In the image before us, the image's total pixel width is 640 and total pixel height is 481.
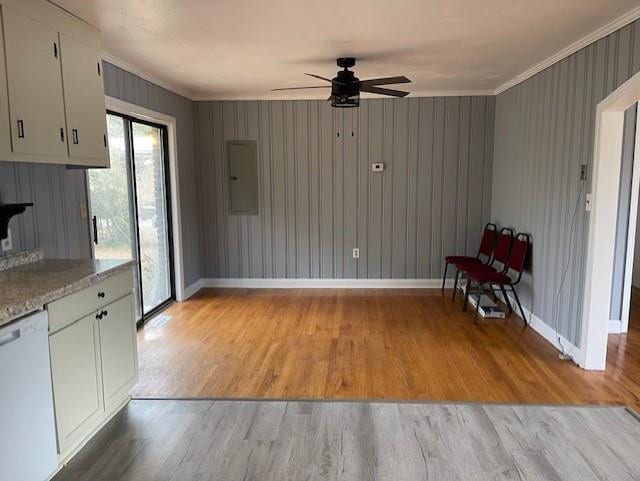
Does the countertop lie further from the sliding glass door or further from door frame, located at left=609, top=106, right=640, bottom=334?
door frame, located at left=609, top=106, right=640, bottom=334

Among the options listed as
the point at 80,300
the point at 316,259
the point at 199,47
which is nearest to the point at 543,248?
the point at 316,259

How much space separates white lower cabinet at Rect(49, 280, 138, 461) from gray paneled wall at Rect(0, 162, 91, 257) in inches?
25.6

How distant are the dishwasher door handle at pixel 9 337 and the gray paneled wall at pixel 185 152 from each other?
2.76m

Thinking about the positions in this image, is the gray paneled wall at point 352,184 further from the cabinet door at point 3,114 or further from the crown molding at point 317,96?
the cabinet door at point 3,114

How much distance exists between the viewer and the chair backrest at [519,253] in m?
4.28

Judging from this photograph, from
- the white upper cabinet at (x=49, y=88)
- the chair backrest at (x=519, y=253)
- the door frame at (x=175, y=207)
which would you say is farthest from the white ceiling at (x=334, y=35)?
the chair backrest at (x=519, y=253)

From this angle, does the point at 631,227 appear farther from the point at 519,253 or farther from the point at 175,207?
the point at 175,207

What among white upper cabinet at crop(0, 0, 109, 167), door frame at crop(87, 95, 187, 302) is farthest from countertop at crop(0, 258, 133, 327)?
door frame at crop(87, 95, 187, 302)

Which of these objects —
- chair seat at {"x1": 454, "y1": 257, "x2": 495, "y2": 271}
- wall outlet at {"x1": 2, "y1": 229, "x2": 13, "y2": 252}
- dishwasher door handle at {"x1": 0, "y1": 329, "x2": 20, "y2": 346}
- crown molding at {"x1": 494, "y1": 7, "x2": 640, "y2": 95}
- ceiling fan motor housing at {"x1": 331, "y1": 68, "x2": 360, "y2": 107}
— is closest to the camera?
dishwasher door handle at {"x1": 0, "y1": 329, "x2": 20, "y2": 346}

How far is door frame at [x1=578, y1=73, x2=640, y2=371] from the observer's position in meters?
3.03

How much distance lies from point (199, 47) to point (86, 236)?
1676mm

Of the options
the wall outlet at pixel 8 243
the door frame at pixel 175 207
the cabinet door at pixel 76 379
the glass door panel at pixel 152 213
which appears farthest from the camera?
the door frame at pixel 175 207

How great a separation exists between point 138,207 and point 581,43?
398cm

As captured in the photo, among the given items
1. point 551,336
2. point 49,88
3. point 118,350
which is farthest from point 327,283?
point 49,88
